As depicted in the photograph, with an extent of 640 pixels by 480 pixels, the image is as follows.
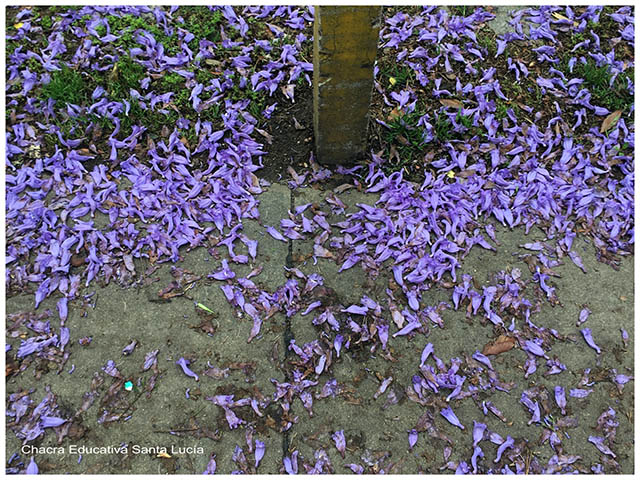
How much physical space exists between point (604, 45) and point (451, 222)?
1923 millimetres

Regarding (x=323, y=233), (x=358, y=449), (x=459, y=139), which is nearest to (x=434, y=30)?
(x=459, y=139)

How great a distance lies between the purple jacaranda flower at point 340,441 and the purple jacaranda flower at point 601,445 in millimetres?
1132

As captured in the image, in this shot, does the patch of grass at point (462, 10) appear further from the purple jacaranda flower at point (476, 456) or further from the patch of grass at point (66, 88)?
the purple jacaranda flower at point (476, 456)

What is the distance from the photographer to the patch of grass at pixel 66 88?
3.48 metres

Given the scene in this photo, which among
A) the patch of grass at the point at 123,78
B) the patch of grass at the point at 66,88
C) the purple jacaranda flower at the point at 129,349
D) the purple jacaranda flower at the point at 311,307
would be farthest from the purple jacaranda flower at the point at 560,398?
the patch of grass at the point at 66,88

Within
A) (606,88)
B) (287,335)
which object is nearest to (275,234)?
(287,335)

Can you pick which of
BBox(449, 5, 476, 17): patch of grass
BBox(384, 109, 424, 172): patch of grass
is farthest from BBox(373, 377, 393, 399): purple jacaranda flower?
BBox(449, 5, 476, 17): patch of grass

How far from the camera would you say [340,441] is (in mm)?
2514

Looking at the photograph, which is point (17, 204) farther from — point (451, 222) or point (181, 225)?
point (451, 222)

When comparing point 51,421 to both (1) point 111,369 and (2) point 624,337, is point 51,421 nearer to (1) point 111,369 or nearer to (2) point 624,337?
(1) point 111,369

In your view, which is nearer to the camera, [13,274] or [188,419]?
[188,419]

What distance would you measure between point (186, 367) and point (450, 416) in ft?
A: 4.17

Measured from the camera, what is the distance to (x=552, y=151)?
11.2 ft

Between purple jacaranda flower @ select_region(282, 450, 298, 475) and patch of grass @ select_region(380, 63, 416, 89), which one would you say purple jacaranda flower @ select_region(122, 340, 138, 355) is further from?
patch of grass @ select_region(380, 63, 416, 89)
